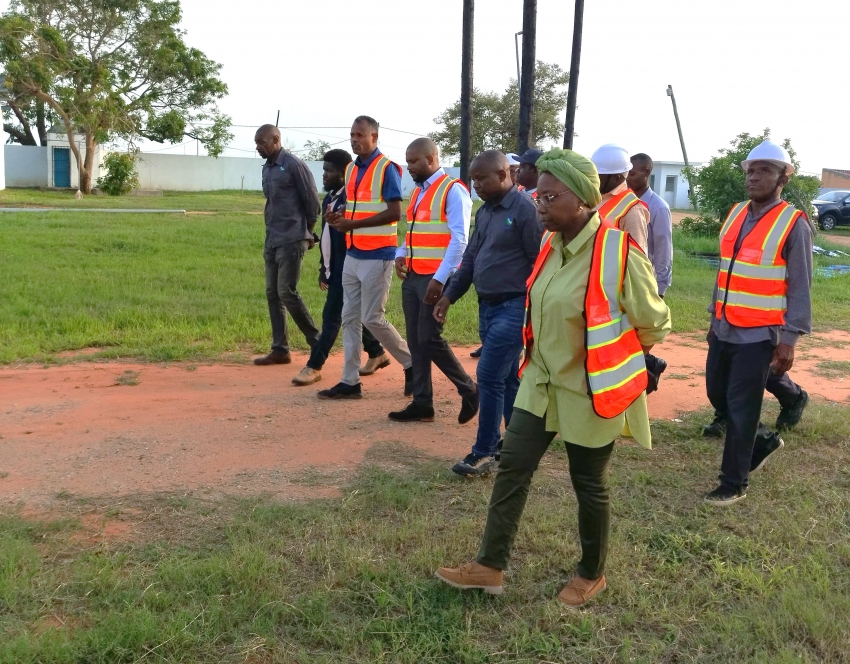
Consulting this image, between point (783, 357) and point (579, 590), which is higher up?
point (783, 357)

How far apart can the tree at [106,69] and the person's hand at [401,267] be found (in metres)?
31.0

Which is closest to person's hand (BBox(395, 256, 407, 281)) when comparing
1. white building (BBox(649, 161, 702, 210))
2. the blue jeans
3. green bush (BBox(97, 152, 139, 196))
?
the blue jeans

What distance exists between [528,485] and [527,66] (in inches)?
401

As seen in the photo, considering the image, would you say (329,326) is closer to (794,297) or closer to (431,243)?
(431,243)

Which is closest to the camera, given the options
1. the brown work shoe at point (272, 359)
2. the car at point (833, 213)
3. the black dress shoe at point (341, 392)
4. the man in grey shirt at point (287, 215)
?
the black dress shoe at point (341, 392)

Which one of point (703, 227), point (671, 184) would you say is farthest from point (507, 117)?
point (703, 227)

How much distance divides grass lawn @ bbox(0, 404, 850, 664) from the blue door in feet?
129

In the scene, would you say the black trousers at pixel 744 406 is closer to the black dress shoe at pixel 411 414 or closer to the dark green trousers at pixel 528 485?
the dark green trousers at pixel 528 485

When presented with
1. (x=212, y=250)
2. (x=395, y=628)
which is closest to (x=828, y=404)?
(x=395, y=628)

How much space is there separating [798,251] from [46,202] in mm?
27251

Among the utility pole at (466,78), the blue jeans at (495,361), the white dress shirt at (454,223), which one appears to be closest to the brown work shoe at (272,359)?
the white dress shirt at (454,223)

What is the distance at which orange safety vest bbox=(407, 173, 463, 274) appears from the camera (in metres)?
5.64

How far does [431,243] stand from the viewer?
5.66m

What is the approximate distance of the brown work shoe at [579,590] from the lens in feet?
11.4
